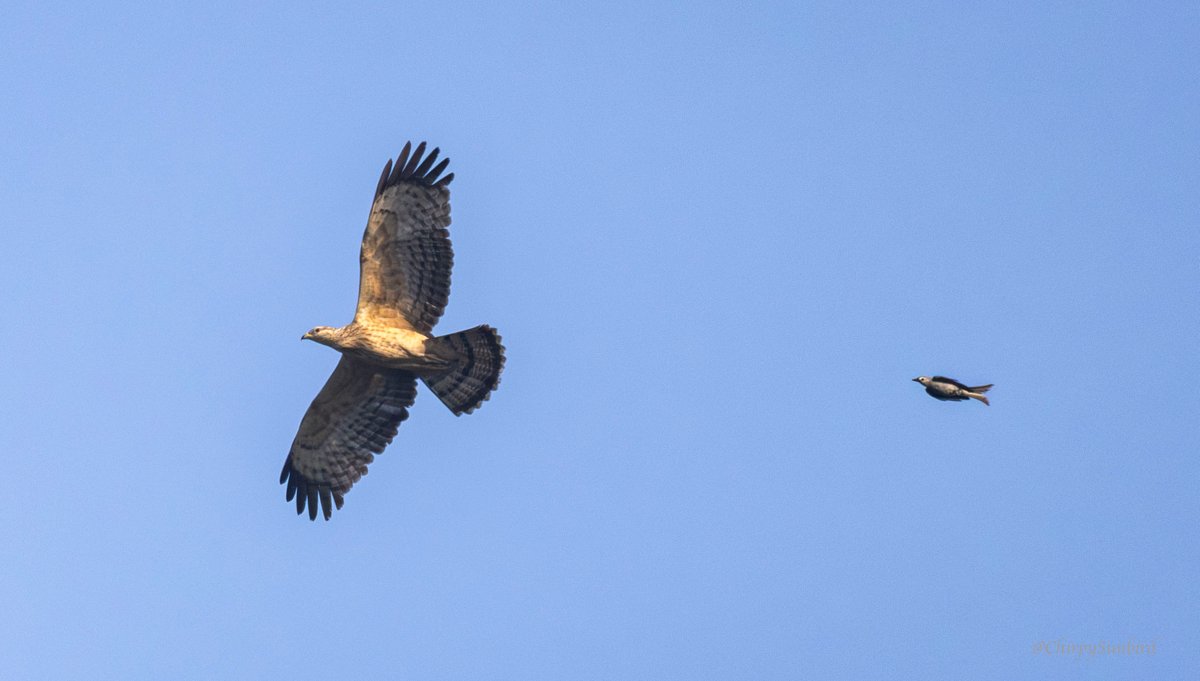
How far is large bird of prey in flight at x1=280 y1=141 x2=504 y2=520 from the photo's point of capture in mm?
18875

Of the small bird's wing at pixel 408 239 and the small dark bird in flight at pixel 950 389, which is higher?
the small bird's wing at pixel 408 239

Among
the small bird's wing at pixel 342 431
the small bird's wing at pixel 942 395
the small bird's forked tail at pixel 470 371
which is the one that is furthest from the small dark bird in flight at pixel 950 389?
the small bird's wing at pixel 342 431

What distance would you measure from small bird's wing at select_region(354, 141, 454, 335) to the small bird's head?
448 mm

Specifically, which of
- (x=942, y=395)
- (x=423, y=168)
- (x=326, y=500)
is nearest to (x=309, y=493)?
(x=326, y=500)

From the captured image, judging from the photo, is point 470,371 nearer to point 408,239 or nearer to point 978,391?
point 408,239

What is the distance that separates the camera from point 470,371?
65.0 ft

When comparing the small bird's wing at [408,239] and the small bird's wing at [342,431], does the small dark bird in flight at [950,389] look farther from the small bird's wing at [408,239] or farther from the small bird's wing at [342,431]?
the small bird's wing at [342,431]

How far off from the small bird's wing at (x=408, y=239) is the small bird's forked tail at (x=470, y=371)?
0.67 metres

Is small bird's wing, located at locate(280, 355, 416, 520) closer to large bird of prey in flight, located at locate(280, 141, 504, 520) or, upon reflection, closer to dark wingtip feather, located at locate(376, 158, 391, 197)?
large bird of prey in flight, located at locate(280, 141, 504, 520)

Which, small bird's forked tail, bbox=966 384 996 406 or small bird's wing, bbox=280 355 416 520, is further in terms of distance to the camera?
small bird's wing, bbox=280 355 416 520

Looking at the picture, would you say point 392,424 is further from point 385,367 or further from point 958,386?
point 958,386

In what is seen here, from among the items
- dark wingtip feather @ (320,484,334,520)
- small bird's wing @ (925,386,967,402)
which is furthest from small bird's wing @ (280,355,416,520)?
small bird's wing @ (925,386,967,402)

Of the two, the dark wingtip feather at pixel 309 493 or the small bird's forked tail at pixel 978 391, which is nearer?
the small bird's forked tail at pixel 978 391

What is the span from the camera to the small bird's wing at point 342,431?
20.4m
